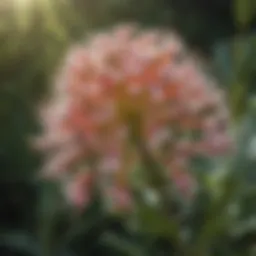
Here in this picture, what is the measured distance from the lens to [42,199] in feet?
2.40

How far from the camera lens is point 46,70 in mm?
792

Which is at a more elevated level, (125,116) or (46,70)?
(46,70)

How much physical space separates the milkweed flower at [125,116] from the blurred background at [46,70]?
177 mm

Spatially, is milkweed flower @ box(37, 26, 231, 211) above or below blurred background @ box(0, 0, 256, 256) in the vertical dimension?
below

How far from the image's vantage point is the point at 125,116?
1.47 feet

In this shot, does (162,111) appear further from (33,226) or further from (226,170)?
(33,226)

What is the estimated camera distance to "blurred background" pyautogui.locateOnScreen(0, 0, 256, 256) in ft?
2.38

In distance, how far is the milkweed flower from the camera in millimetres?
448

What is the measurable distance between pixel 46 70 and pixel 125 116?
0.36 m

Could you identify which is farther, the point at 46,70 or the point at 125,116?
the point at 46,70

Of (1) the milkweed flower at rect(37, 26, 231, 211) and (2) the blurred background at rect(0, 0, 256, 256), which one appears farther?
(2) the blurred background at rect(0, 0, 256, 256)

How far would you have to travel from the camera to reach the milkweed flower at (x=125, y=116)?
448mm

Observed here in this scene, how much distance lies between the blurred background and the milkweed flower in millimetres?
177

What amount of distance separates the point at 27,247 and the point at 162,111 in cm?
35
